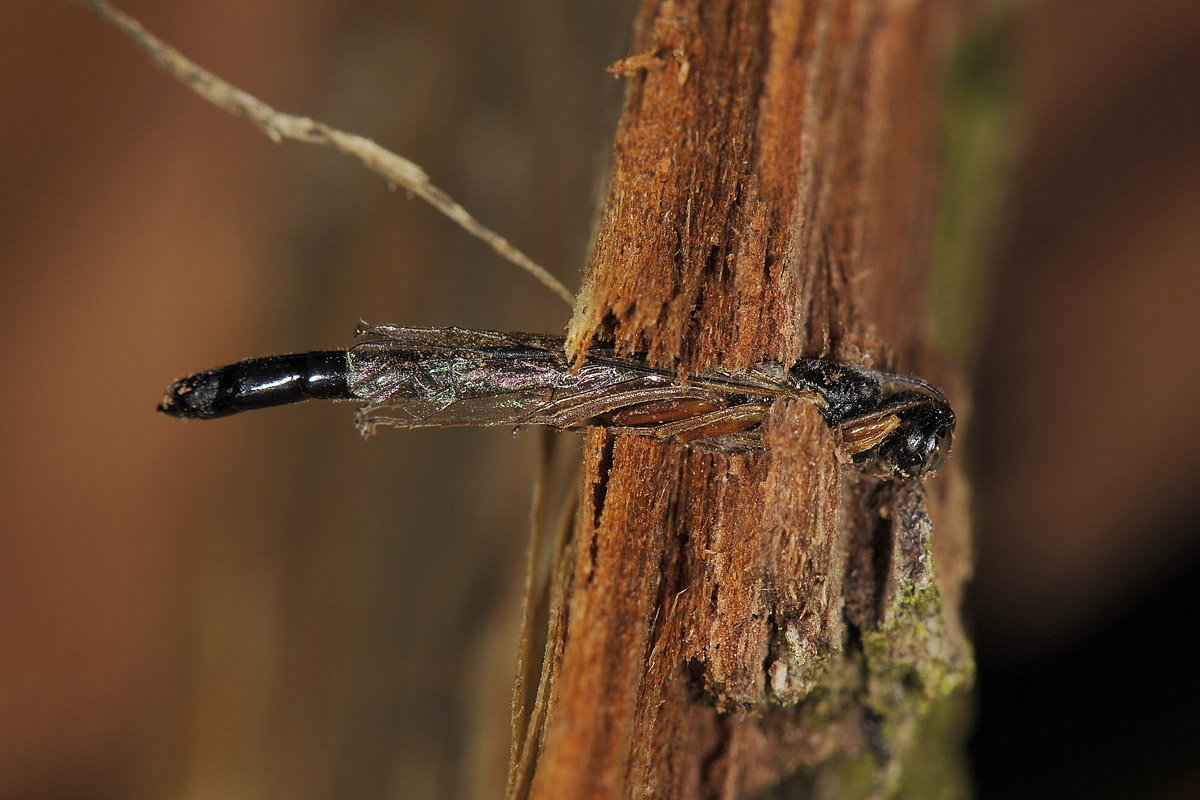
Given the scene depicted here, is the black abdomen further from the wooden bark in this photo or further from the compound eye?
the compound eye

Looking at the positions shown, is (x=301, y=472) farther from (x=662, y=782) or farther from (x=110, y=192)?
(x=662, y=782)

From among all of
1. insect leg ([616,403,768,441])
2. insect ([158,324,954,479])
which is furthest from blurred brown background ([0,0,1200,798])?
insect leg ([616,403,768,441])

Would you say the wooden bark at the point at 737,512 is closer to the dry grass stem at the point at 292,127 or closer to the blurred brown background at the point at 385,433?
the dry grass stem at the point at 292,127

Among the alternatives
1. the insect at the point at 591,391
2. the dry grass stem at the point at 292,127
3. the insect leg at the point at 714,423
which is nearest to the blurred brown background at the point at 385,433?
the dry grass stem at the point at 292,127

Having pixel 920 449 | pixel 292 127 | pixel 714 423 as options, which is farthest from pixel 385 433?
pixel 920 449

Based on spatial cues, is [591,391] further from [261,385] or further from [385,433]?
[385,433]

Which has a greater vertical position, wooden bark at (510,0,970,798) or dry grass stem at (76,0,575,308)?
dry grass stem at (76,0,575,308)
